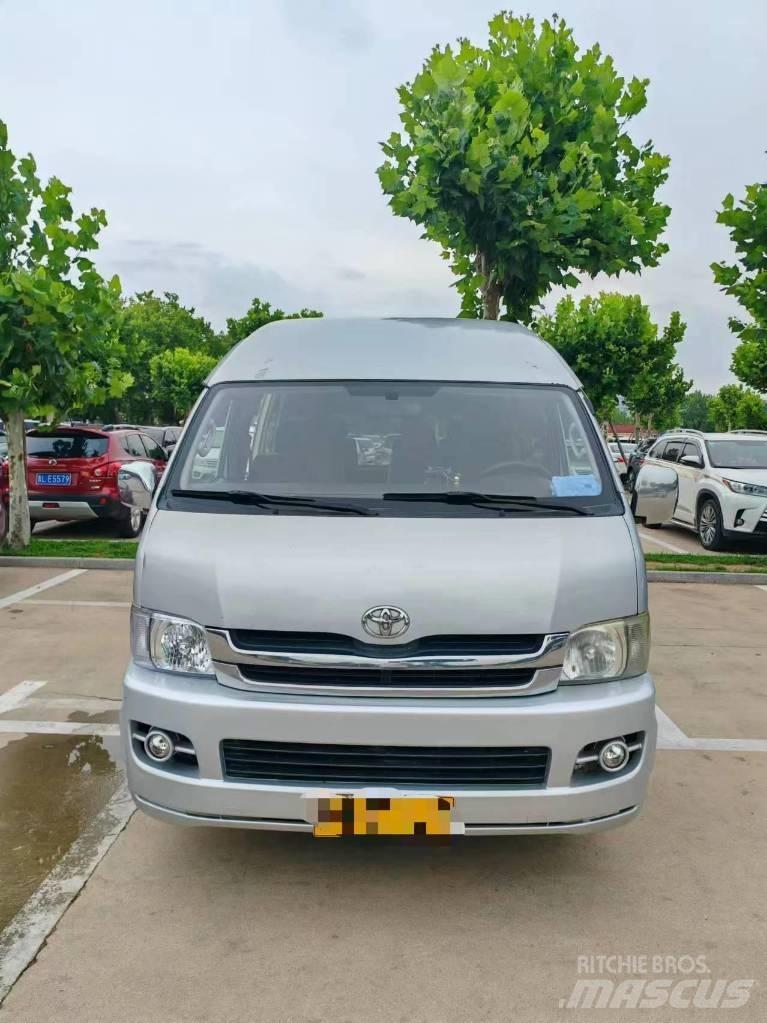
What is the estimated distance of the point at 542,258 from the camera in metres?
13.5

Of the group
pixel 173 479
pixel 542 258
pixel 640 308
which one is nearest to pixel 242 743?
pixel 173 479

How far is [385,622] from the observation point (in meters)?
3.15

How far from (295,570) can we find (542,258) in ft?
36.7

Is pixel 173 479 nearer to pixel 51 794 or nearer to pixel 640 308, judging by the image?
pixel 51 794

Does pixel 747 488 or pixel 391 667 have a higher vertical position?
pixel 391 667

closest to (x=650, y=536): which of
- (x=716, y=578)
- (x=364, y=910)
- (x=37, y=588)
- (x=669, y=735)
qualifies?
(x=716, y=578)

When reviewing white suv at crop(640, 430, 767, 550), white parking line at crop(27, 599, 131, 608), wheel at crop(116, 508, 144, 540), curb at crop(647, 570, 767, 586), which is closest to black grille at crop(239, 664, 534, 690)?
white parking line at crop(27, 599, 131, 608)

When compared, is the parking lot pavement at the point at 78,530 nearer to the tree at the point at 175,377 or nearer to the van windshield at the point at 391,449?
the van windshield at the point at 391,449

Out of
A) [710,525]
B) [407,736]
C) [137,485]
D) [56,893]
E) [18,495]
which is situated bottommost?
[56,893]

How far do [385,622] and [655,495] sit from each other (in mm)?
1918

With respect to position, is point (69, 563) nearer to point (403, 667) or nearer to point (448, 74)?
point (448, 74)

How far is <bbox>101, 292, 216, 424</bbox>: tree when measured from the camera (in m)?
65.6

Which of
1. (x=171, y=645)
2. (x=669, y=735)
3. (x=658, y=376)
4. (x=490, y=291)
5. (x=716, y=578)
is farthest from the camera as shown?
(x=658, y=376)

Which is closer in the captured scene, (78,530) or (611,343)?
(78,530)
